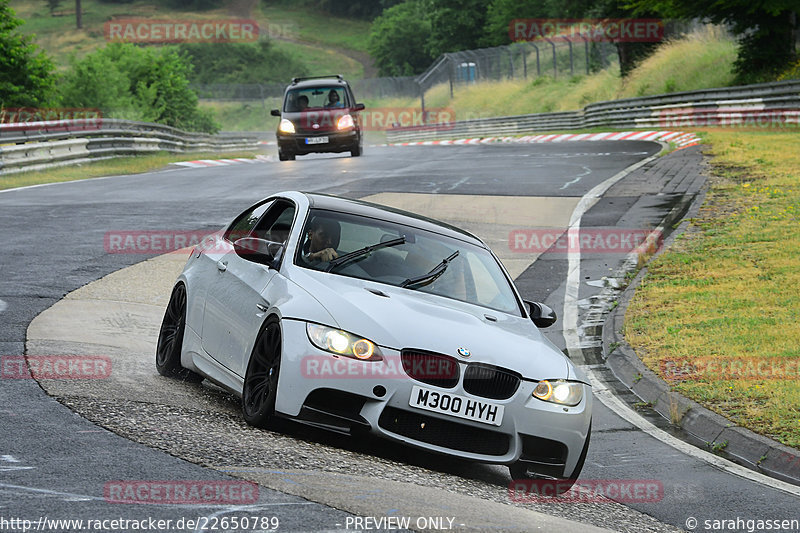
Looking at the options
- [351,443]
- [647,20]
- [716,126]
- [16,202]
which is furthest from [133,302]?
[647,20]

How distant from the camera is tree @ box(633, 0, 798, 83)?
123 ft

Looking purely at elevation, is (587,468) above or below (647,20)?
below

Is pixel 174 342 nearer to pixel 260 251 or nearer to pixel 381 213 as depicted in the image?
pixel 260 251

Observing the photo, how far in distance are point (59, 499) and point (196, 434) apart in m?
1.54

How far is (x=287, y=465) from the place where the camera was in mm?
5762

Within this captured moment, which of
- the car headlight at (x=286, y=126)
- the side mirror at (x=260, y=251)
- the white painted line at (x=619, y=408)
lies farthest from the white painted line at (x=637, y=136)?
the side mirror at (x=260, y=251)

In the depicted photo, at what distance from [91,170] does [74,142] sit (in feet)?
3.11

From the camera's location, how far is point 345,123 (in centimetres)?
3053

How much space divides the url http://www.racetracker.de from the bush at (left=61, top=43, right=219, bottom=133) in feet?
139

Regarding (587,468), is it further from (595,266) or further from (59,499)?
(595,266)

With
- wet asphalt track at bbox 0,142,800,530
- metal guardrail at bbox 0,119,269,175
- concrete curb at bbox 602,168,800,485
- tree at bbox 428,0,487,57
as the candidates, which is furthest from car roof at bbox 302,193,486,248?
tree at bbox 428,0,487,57

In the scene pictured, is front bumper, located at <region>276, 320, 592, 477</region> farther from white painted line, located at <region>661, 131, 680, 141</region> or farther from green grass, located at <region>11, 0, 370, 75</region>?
green grass, located at <region>11, 0, 370, 75</region>

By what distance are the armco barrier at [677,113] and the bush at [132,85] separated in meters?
16.1

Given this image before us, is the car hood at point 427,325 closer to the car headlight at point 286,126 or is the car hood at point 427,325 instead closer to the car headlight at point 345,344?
the car headlight at point 345,344
